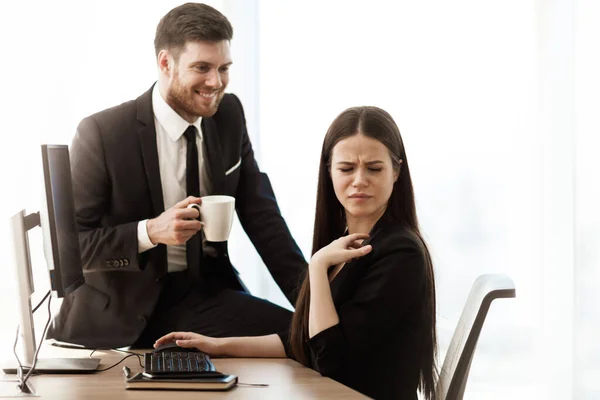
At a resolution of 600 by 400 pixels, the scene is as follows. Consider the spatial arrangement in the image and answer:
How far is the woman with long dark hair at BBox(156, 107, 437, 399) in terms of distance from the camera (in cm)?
183

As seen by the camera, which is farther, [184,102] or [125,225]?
[184,102]

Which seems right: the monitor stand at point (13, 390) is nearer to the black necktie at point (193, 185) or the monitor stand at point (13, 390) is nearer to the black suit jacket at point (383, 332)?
the black suit jacket at point (383, 332)

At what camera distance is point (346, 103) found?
3455 mm

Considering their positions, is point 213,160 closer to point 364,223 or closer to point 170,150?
point 170,150

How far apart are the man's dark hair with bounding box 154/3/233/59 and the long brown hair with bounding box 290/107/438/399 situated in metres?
0.76

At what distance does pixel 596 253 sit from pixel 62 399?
2.57 m

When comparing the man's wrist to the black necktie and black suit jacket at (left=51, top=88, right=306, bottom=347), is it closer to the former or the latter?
black suit jacket at (left=51, top=88, right=306, bottom=347)

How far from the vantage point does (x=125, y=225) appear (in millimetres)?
2471

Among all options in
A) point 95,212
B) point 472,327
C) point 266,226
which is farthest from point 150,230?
point 472,327

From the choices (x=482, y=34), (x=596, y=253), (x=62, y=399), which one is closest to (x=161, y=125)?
(x=62, y=399)

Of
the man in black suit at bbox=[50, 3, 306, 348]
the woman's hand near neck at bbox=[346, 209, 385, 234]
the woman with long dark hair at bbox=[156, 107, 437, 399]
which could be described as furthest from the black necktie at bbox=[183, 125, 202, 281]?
the woman's hand near neck at bbox=[346, 209, 385, 234]

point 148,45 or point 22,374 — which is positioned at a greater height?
point 148,45

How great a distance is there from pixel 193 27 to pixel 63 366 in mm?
1216

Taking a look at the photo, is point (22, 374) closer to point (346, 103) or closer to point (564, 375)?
point (346, 103)
